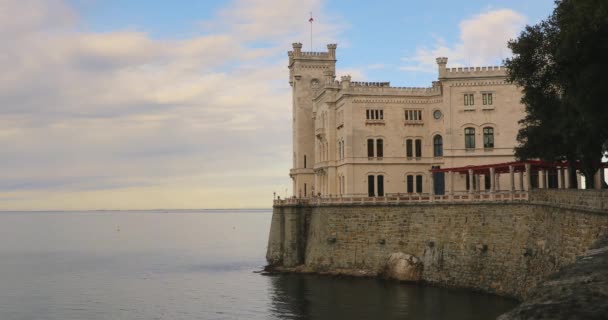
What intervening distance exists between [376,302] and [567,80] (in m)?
20.8

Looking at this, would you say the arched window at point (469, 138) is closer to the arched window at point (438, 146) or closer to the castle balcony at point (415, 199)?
the arched window at point (438, 146)

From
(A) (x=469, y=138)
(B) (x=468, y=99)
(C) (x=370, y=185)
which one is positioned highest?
(B) (x=468, y=99)

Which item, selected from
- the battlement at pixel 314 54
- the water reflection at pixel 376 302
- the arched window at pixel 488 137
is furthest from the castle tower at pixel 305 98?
the water reflection at pixel 376 302

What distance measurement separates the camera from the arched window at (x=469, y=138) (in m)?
65.6

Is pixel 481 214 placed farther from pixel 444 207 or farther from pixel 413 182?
pixel 413 182

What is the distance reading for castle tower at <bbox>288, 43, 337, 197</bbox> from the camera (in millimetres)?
81062

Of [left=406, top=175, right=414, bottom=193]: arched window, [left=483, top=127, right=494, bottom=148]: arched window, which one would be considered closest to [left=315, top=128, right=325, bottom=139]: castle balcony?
[left=406, top=175, right=414, bottom=193]: arched window

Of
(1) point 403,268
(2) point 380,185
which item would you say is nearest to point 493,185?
(1) point 403,268

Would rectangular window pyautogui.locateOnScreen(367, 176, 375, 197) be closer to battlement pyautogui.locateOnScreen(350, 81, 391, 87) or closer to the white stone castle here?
the white stone castle

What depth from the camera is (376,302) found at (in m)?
49.1

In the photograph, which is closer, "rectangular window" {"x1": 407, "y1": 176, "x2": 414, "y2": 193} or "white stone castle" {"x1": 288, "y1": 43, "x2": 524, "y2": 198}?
"white stone castle" {"x1": 288, "y1": 43, "x2": 524, "y2": 198}

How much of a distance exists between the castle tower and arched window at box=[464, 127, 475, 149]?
817 inches

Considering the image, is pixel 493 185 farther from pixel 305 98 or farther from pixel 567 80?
pixel 305 98

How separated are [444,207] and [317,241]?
556 inches
